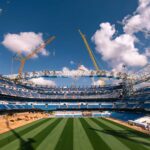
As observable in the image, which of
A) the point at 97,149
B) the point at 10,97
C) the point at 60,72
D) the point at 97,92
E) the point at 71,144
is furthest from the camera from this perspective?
the point at 97,92

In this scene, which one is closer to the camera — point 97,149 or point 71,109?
point 97,149

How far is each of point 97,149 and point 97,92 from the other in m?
104

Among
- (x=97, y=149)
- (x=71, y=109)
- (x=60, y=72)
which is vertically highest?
(x=60, y=72)

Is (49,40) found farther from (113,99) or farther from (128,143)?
(128,143)

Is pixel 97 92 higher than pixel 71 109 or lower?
higher

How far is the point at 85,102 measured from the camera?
116438 millimetres

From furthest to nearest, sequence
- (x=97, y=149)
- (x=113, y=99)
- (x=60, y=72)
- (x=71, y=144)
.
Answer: (x=113, y=99)
(x=60, y=72)
(x=71, y=144)
(x=97, y=149)

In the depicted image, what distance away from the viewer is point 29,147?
24047mm

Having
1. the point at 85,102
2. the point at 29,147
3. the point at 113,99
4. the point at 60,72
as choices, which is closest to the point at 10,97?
the point at 60,72

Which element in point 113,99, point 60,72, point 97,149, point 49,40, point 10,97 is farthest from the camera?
point 49,40

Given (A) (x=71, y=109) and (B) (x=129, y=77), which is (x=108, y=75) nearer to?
(B) (x=129, y=77)

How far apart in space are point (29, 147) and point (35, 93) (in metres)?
96.5

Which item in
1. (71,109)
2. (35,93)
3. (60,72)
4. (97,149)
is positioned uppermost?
(60,72)

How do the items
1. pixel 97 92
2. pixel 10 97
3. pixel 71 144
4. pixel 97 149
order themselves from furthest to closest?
pixel 97 92
pixel 10 97
pixel 71 144
pixel 97 149
